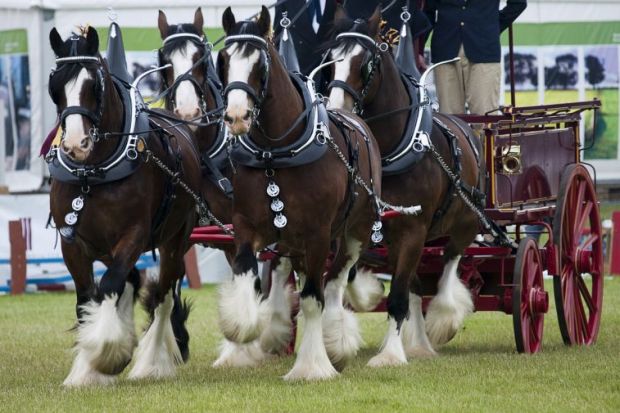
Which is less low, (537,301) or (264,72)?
(264,72)

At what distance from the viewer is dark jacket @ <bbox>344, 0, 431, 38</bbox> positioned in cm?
1016

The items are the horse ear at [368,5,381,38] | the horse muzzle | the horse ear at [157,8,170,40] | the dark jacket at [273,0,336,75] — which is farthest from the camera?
the dark jacket at [273,0,336,75]

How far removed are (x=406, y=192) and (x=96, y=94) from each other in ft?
7.81

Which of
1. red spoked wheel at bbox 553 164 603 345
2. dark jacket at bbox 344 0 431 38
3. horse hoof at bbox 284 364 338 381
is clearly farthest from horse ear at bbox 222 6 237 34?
red spoked wheel at bbox 553 164 603 345

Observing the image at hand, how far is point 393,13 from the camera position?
10211 millimetres

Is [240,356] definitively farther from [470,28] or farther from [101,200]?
[470,28]

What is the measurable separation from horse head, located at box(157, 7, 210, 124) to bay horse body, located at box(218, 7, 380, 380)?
1.00 m

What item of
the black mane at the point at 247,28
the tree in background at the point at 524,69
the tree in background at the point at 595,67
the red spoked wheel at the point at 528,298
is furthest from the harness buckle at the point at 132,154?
the tree in background at the point at 595,67

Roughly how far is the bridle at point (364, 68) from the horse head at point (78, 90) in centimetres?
173

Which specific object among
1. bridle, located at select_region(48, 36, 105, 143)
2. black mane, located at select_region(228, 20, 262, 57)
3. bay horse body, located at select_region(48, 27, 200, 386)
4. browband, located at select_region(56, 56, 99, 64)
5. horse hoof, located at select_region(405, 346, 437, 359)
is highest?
black mane, located at select_region(228, 20, 262, 57)

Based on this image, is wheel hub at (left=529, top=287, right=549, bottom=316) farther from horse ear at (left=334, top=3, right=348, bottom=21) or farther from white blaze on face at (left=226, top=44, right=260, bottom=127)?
white blaze on face at (left=226, top=44, right=260, bottom=127)

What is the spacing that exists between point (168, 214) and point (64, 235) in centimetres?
92

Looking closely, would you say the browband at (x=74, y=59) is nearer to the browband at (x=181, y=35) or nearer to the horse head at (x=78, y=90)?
the horse head at (x=78, y=90)

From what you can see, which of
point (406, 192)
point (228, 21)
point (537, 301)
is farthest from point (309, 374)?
point (537, 301)
